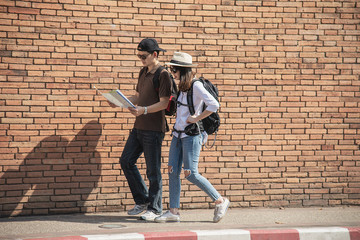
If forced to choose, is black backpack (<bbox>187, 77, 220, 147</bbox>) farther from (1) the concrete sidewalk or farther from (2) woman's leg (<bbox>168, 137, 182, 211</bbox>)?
(1) the concrete sidewalk

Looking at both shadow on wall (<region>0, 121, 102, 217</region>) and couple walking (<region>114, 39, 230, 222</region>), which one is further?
shadow on wall (<region>0, 121, 102, 217</region>)

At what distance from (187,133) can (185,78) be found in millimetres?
597

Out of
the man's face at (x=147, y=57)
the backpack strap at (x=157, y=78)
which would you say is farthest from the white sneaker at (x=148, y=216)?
the man's face at (x=147, y=57)

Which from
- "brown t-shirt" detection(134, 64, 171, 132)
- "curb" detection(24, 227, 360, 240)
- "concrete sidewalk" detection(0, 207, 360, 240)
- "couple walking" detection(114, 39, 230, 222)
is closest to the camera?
"curb" detection(24, 227, 360, 240)

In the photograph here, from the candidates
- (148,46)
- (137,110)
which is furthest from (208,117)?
(148,46)

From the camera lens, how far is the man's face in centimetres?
591

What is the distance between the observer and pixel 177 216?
6.00 meters

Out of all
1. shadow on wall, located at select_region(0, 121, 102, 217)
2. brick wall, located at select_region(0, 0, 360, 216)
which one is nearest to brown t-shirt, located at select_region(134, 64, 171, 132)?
brick wall, located at select_region(0, 0, 360, 216)

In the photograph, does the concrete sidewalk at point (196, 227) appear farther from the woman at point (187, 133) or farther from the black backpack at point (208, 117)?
the black backpack at point (208, 117)

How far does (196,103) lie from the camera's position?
5.78 meters

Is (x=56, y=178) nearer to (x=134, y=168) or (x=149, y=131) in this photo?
(x=134, y=168)

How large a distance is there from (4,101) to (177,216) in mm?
2431

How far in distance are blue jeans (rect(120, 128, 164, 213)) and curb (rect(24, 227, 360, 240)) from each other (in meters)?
0.88

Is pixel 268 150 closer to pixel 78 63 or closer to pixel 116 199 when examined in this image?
pixel 116 199
